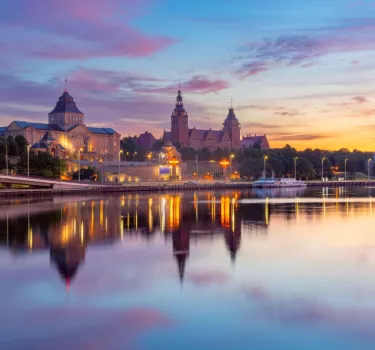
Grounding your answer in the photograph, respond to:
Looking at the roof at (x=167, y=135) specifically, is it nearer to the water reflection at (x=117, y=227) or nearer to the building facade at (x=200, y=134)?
the building facade at (x=200, y=134)

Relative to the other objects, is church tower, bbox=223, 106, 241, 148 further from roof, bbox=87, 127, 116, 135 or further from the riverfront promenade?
the riverfront promenade

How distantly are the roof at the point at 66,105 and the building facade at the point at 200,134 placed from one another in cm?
2735

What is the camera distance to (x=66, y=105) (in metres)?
126

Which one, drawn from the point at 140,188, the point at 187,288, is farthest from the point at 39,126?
the point at 187,288

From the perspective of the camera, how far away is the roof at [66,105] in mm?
125444

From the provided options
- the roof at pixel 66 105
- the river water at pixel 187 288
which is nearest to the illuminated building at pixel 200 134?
the roof at pixel 66 105

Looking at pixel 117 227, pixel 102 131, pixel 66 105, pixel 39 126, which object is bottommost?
pixel 117 227

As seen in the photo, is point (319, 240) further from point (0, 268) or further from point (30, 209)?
point (30, 209)

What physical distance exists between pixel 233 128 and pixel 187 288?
155 m

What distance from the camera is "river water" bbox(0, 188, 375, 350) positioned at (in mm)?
13516

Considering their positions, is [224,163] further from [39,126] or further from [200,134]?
[200,134]

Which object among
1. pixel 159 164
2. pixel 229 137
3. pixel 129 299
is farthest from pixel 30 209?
pixel 229 137

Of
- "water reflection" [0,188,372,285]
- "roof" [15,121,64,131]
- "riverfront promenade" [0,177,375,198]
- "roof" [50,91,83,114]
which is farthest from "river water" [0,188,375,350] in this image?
"roof" [50,91,83,114]

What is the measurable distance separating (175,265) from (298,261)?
4579 millimetres
